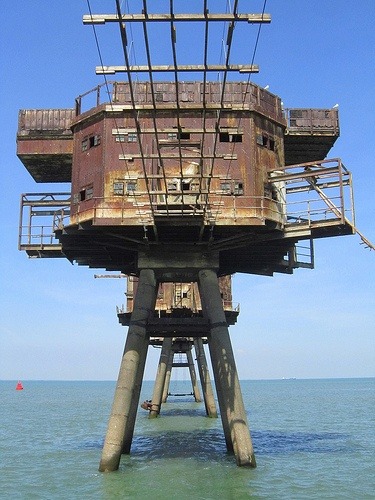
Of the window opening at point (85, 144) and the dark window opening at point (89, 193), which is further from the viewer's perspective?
the window opening at point (85, 144)

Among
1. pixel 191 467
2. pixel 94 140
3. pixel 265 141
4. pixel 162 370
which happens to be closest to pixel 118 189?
pixel 94 140

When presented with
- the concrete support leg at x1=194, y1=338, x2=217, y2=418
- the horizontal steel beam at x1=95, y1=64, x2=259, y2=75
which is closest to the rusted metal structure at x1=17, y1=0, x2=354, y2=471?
the horizontal steel beam at x1=95, y1=64, x2=259, y2=75

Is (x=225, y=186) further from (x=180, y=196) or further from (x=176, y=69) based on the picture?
(x=176, y=69)

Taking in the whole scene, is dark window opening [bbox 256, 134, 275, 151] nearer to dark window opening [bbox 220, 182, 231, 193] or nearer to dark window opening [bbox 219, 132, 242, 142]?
dark window opening [bbox 219, 132, 242, 142]

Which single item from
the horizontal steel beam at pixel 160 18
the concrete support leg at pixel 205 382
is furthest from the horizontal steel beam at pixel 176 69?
the concrete support leg at pixel 205 382

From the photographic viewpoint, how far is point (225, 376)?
68.9 ft

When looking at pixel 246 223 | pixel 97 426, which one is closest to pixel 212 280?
pixel 246 223

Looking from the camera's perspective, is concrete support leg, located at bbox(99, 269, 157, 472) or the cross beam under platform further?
the cross beam under platform

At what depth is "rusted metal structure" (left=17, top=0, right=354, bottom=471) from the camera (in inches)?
816

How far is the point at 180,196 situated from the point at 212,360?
586cm

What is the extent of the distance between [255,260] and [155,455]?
334 inches

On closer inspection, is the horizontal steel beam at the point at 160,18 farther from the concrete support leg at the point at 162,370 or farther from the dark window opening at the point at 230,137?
the concrete support leg at the point at 162,370

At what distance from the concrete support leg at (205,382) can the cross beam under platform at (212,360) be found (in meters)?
21.8

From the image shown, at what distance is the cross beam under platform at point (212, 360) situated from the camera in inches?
781
